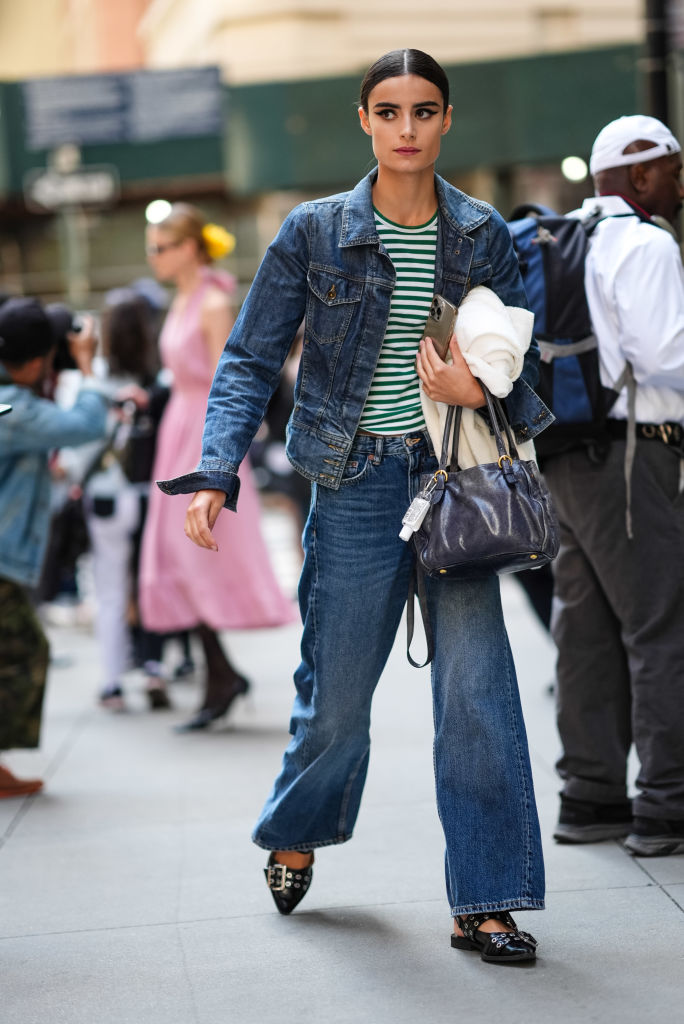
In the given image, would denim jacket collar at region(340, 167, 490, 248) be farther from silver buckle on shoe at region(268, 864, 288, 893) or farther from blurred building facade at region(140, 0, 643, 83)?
blurred building facade at region(140, 0, 643, 83)

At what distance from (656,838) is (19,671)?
240 centimetres

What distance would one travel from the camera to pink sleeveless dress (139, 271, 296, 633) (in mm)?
6684

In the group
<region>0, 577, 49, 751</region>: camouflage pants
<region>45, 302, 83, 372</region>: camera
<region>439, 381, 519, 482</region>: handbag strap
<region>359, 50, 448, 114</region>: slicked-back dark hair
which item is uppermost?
<region>359, 50, 448, 114</region>: slicked-back dark hair

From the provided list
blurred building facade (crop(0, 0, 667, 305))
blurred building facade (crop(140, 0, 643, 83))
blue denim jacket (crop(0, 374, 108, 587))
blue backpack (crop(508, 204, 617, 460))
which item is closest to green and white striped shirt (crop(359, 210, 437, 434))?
blue backpack (crop(508, 204, 617, 460))

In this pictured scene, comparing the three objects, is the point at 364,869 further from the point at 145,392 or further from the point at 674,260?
the point at 145,392

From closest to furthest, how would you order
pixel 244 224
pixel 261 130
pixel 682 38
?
pixel 682 38 → pixel 261 130 → pixel 244 224

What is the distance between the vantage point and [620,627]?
4.36 metres

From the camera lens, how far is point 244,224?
890 inches

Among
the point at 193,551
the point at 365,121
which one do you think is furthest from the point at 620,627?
the point at 193,551

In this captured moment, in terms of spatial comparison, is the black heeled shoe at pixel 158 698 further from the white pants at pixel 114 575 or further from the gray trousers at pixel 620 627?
the gray trousers at pixel 620 627

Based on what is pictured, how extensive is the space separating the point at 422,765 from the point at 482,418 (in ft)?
8.01

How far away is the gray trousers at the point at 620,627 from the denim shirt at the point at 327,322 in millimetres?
837

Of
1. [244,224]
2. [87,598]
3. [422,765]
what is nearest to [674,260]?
[422,765]

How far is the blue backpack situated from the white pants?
352 centimetres
